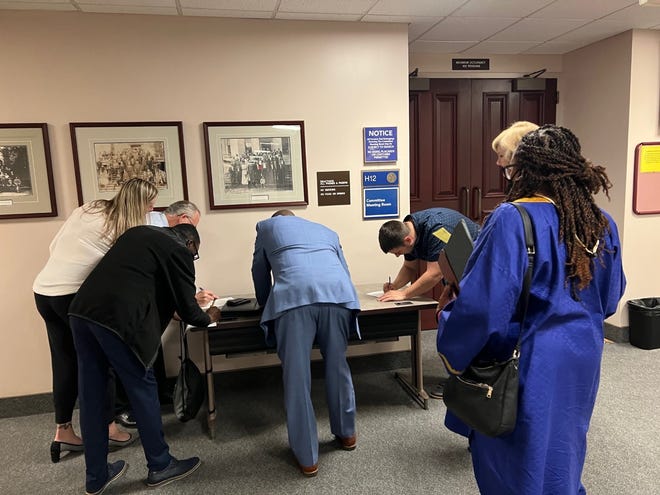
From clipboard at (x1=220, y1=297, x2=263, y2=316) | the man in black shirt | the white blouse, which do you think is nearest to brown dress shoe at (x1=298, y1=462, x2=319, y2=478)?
the man in black shirt

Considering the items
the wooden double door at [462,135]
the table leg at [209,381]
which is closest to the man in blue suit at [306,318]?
the table leg at [209,381]

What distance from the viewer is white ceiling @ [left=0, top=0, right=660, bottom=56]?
8.50 ft

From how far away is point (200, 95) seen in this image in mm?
2854

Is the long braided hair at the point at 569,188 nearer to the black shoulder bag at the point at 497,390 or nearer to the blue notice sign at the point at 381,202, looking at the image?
the black shoulder bag at the point at 497,390

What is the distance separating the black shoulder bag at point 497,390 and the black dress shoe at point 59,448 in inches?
81.4

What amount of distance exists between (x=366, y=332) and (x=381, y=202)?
97 centimetres

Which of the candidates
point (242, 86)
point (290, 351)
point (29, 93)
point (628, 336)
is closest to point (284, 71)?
point (242, 86)

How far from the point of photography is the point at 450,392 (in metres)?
1.28

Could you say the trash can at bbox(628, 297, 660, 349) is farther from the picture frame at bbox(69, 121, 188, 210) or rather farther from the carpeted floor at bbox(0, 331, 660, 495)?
the picture frame at bbox(69, 121, 188, 210)

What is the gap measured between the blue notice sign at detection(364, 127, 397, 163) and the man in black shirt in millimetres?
1587

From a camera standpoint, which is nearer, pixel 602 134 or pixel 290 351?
pixel 290 351

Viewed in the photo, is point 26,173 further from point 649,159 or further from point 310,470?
point 649,159

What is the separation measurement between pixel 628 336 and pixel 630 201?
1.10 meters

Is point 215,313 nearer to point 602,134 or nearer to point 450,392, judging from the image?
point 450,392
